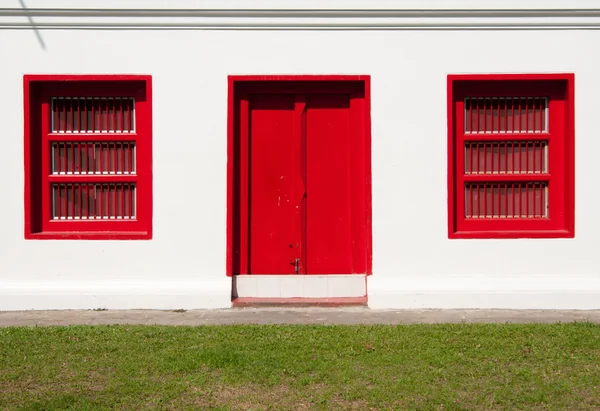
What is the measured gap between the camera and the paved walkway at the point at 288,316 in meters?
7.88

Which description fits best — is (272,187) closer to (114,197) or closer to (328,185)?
(328,185)

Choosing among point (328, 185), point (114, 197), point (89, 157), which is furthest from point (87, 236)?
point (328, 185)

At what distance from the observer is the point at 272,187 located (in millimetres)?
9016

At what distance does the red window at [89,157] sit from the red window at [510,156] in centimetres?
363

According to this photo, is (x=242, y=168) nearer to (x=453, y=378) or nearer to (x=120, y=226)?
(x=120, y=226)

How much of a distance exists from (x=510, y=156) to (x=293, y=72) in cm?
267

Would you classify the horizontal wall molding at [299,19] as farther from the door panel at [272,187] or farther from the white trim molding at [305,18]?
the door panel at [272,187]

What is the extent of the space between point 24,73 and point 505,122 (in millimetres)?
5490

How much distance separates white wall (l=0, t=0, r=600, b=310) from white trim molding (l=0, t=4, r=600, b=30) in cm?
7

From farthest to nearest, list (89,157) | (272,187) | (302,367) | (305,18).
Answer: (272,187), (89,157), (305,18), (302,367)

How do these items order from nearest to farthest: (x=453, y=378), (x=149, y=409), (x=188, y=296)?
(x=149, y=409) → (x=453, y=378) → (x=188, y=296)

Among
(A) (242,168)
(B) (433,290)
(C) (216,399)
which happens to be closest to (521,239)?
(B) (433,290)

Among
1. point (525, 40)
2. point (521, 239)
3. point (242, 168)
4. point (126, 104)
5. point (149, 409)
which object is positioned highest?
point (525, 40)

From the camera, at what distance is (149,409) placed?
5309mm
